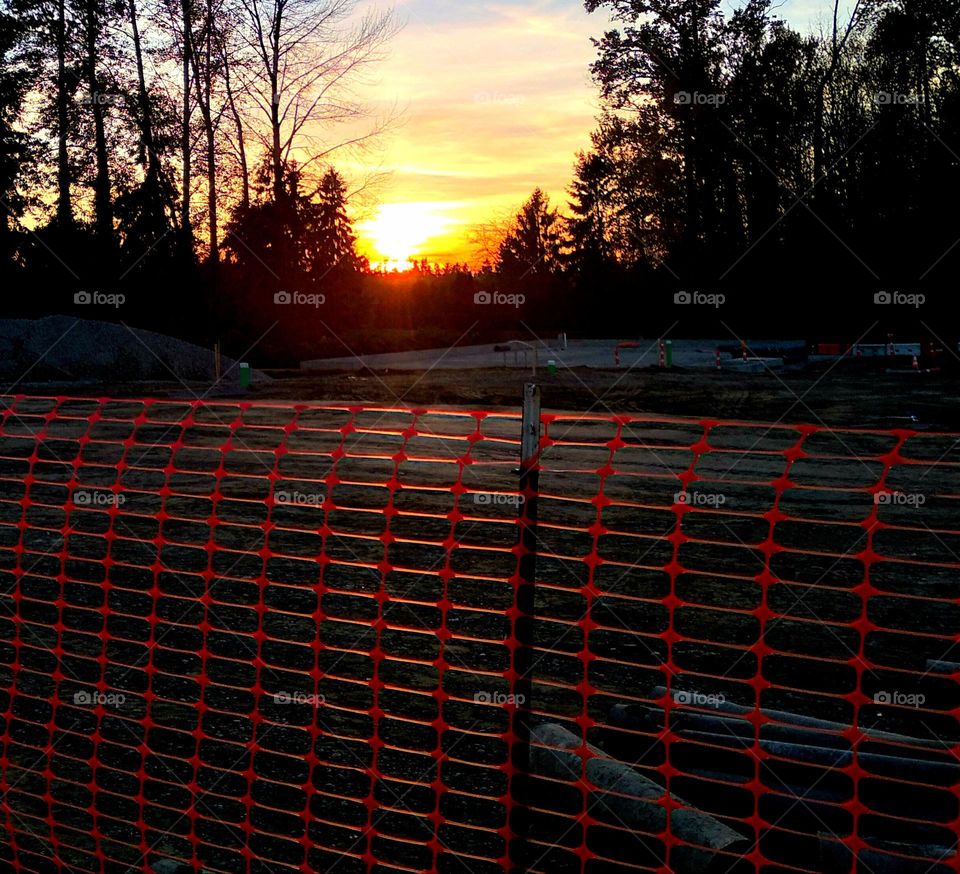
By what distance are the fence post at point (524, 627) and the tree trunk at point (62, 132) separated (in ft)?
132

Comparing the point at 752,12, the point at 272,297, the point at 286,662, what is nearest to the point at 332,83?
the point at 272,297

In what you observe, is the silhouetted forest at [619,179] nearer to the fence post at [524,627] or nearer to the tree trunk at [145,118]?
the tree trunk at [145,118]

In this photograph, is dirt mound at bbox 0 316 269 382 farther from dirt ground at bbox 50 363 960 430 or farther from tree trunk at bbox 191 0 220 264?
tree trunk at bbox 191 0 220 264

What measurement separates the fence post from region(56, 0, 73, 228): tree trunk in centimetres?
4033

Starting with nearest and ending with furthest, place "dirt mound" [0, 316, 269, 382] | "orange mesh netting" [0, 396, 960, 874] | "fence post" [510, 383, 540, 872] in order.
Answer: "fence post" [510, 383, 540, 872], "orange mesh netting" [0, 396, 960, 874], "dirt mound" [0, 316, 269, 382]

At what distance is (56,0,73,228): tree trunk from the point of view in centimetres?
3941

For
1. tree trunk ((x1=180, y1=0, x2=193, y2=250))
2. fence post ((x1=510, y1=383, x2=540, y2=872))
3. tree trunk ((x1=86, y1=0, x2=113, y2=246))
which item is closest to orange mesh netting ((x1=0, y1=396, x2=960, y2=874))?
fence post ((x1=510, y1=383, x2=540, y2=872))

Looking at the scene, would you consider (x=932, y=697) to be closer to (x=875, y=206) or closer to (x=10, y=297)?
(x=875, y=206)

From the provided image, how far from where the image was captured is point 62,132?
40.7m

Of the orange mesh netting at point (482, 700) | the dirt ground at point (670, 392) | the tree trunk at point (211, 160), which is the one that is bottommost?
the orange mesh netting at point (482, 700)

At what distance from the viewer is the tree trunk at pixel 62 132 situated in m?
39.4

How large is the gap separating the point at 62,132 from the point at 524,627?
4242 cm

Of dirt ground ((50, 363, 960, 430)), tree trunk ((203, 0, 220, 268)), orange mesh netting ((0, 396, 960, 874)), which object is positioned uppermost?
tree trunk ((203, 0, 220, 268))

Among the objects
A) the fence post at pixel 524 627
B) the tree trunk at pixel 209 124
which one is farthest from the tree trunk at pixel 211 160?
the fence post at pixel 524 627
